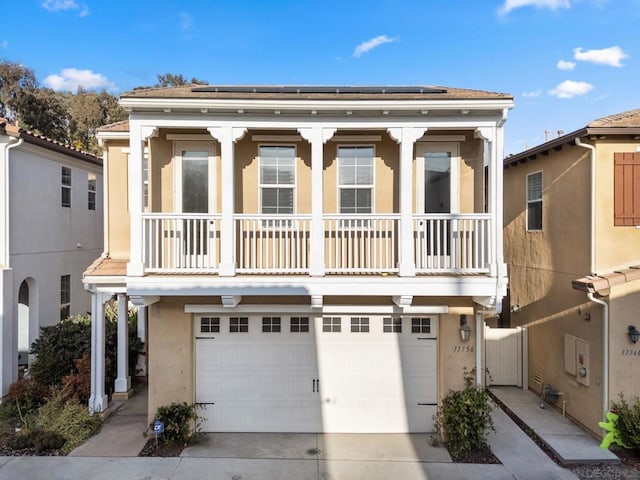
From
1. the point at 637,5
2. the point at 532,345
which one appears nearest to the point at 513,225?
the point at 532,345

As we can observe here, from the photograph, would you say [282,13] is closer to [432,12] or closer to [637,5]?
[432,12]

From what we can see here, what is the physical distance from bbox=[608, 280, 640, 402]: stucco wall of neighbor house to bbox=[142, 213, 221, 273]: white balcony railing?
7084 mm

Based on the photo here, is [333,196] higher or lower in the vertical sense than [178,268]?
higher

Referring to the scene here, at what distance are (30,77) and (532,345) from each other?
35383 millimetres

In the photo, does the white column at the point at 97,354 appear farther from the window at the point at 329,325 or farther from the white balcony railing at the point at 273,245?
the window at the point at 329,325

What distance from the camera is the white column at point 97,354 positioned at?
7934mm

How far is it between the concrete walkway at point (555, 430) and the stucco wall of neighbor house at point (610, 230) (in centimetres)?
308

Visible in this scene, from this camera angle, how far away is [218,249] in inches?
279

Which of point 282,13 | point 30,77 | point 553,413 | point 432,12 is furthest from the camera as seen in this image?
point 30,77

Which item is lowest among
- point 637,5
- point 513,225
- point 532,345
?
point 532,345

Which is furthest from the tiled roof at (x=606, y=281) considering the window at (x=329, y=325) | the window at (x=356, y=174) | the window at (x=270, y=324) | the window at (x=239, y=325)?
the window at (x=239, y=325)

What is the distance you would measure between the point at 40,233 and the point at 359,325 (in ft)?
28.7

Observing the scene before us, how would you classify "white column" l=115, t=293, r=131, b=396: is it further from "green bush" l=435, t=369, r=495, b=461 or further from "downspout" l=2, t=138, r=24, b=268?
"green bush" l=435, t=369, r=495, b=461

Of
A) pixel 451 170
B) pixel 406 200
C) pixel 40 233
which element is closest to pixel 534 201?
pixel 451 170
